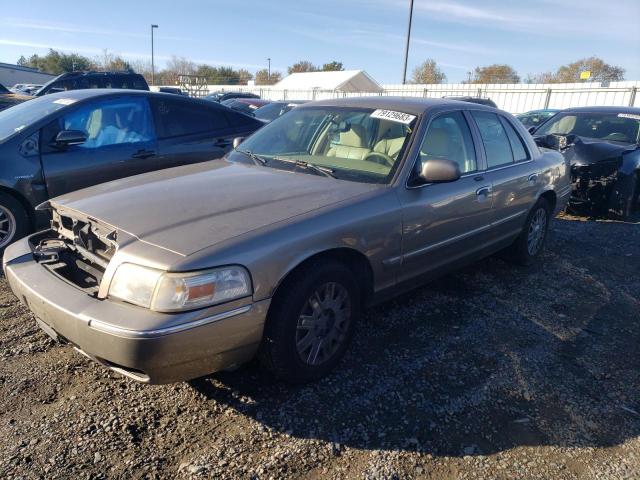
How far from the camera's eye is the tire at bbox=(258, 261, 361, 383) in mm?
2553

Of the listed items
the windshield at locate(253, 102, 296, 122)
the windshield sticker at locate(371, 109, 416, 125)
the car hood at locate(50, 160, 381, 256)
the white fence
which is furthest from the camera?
the white fence

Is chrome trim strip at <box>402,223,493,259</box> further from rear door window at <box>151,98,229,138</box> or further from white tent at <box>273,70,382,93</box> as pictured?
white tent at <box>273,70,382,93</box>

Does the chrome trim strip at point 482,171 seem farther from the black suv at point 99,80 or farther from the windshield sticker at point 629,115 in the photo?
the black suv at point 99,80

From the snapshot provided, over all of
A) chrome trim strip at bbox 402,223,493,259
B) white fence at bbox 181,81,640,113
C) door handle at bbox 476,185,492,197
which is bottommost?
chrome trim strip at bbox 402,223,493,259

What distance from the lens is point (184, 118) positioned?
5555mm

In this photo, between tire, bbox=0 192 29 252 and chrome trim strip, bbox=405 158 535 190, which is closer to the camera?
chrome trim strip, bbox=405 158 535 190

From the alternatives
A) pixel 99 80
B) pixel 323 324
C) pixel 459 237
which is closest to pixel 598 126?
pixel 459 237

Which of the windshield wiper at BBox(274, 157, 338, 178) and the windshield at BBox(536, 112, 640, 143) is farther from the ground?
the windshield at BBox(536, 112, 640, 143)

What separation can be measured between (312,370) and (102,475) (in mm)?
1158

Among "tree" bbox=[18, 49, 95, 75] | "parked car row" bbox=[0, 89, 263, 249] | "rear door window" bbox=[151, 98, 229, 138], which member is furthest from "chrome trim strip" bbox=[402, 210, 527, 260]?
"tree" bbox=[18, 49, 95, 75]

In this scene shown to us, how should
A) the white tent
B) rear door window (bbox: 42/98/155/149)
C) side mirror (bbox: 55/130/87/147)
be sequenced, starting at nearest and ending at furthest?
side mirror (bbox: 55/130/87/147) → rear door window (bbox: 42/98/155/149) → the white tent

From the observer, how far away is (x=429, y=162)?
320 cm

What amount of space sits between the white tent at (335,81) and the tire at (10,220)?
136 ft

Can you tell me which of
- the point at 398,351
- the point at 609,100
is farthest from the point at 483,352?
the point at 609,100
